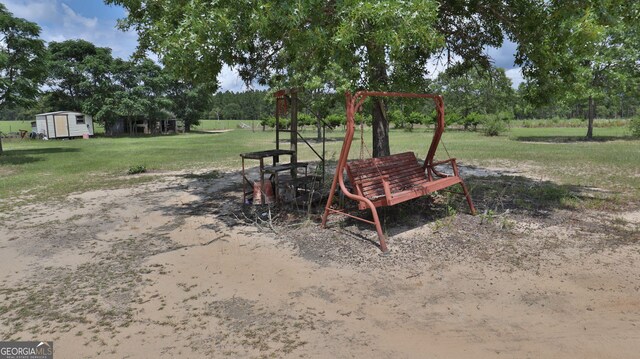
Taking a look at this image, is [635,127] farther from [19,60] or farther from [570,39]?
[19,60]

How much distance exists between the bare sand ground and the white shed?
34.8 m

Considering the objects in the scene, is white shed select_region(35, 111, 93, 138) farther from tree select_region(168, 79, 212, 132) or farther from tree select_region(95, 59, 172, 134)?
tree select_region(168, 79, 212, 132)

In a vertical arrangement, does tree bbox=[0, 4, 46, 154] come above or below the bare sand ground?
above

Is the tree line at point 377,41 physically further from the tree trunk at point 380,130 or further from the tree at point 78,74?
the tree at point 78,74

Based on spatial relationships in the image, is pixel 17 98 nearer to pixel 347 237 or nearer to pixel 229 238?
pixel 229 238

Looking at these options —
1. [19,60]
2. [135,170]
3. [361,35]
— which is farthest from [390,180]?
[19,60]

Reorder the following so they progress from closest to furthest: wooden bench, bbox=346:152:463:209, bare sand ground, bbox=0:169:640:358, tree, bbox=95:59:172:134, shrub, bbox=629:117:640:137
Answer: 1. bare sand ground, bbox=0:169:640:358
2. wooden bench, bbox=346:152:463:209
3. shrub, bbox=629:117:640:137
4. tree, bbox=95:59:172:134

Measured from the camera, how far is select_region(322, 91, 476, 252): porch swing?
5.34m

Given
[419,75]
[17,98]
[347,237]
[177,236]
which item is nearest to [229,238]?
[177,236]

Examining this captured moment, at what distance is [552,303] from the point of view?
3.81 metres

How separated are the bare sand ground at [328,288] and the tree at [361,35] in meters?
2.41

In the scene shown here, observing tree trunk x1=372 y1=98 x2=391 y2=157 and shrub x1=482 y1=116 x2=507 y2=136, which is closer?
tree trunk x1=372 y1=98 x2=391 y2=157

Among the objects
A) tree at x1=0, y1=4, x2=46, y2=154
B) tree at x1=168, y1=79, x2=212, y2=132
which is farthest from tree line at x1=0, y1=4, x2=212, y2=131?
tree at x1=0, y1=4, x2=46, y2=154

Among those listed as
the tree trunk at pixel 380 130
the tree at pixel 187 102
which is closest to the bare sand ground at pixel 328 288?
the tree trunk at pixel 380 130
